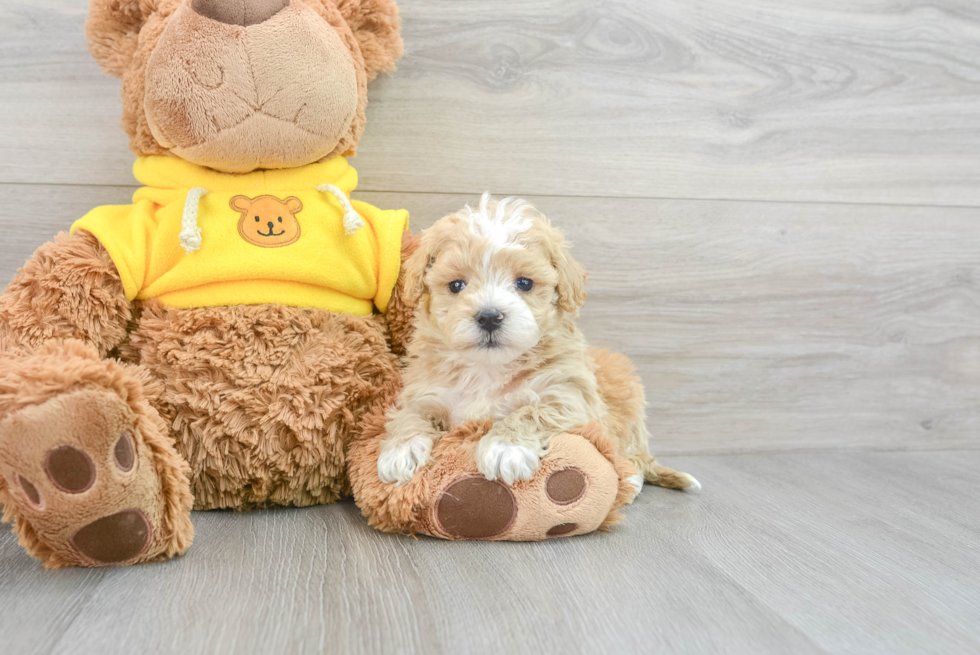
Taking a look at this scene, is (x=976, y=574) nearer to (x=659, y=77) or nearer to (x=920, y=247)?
(x=920, y=247)

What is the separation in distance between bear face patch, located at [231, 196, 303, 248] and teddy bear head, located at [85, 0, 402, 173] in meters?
0.06

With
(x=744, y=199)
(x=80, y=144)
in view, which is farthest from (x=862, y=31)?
(x=80, y=144)

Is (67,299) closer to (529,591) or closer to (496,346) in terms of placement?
(496,346)

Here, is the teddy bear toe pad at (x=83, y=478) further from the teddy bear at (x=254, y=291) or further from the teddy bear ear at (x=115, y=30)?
the teddy bear ear at (x=115, y=30)

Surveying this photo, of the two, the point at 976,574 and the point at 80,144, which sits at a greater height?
the point at 80,144

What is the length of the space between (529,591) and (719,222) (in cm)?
104

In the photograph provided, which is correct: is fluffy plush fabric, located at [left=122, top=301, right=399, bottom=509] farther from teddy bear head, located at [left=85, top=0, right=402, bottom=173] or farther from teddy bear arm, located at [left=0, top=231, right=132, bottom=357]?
teddy bear head, located at [left=85, top=0, right=402, bottom=173]

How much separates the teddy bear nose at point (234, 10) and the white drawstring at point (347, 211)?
273 mm

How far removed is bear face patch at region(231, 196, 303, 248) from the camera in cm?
116

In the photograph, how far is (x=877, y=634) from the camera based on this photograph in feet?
2.62

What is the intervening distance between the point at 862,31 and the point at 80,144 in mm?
1693

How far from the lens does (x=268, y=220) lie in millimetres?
1174

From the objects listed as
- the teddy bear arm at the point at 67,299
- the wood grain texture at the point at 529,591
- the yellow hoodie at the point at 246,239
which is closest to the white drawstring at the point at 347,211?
the yellow hoodie at the point at 246,239

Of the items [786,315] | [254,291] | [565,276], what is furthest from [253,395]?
[786,315]
